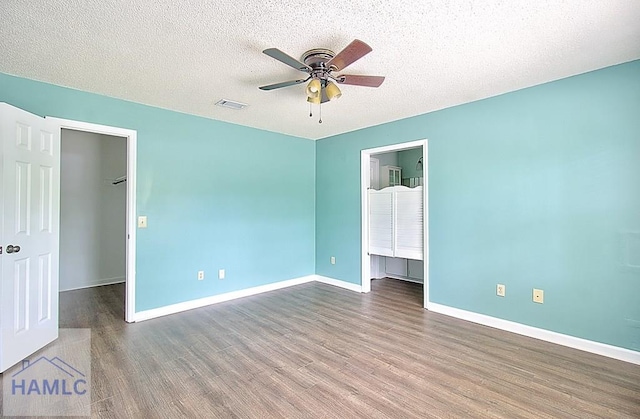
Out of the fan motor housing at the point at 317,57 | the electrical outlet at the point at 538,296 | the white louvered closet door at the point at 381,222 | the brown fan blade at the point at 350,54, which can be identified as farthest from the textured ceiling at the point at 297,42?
the electrical outlet at the point at 538,296

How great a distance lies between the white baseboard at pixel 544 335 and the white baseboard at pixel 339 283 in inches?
48.5

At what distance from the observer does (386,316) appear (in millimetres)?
3555

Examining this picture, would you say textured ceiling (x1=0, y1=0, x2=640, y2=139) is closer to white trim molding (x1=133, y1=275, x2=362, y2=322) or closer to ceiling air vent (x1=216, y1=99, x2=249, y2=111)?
ceiling air vent (x1=216, y1=99, x2=249, y2=111)

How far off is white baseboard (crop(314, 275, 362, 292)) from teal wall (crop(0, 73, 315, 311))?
226 mm

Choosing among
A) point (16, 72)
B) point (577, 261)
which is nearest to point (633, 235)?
point (577, 261)

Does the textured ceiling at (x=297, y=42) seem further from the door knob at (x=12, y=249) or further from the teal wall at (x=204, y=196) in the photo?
the door knob at (x=12, y=249)

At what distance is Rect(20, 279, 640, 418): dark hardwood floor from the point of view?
1928 mm

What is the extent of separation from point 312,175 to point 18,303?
4.00 m

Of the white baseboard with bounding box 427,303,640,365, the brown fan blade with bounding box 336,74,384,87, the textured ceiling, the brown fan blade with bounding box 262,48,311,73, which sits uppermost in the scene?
the textured ceiling

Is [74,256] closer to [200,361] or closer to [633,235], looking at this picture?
[200,361]

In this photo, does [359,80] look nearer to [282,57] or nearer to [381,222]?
[282,57]

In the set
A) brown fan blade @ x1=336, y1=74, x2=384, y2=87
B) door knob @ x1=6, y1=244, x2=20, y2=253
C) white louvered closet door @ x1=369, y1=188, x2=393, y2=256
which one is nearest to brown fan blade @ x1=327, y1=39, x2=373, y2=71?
brown fan blade @ x1=336, y1=74, x2=384, y2=87

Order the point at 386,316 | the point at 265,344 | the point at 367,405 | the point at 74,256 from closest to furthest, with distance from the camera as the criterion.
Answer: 1. the point at 367,405
2. the point at 265,344
3. the point at 386,316
4. the point at 74,256

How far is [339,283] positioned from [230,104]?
3.20 m
